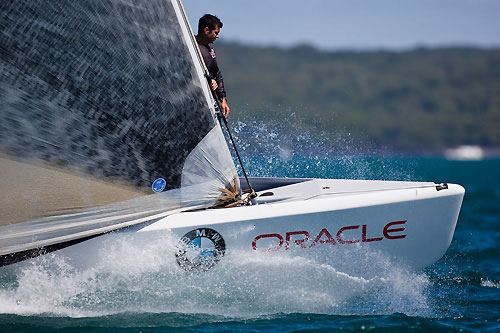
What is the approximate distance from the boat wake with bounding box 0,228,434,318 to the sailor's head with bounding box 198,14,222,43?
1862mm

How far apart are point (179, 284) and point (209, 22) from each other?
2302 millimetres

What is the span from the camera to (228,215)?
476 centimetres

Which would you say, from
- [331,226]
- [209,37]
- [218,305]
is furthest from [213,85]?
[218,305]

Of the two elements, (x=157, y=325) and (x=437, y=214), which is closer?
(x=157, y=325)

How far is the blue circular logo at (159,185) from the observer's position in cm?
480

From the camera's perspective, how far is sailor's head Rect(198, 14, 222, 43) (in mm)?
5395

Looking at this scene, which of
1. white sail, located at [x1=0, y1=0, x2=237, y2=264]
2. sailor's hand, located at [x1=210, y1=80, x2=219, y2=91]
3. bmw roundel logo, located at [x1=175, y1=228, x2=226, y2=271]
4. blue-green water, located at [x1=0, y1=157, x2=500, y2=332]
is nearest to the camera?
white sail, located at [x1=0, y1=0, x2=237, y2=264]

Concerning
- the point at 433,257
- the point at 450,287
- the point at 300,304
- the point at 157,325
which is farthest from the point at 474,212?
the point at 157,325

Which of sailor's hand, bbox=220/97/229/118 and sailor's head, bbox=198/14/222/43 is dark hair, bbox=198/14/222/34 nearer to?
sailor's head, bbox=198/14/222/43

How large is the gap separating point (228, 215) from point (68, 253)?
1.24 metres

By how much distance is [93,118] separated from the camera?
444 centimetres

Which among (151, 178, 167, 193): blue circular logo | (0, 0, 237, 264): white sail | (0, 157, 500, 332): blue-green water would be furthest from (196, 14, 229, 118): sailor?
(0, 157, 500, 332): blue-green water

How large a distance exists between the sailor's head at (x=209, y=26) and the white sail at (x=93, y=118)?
1.66 feet

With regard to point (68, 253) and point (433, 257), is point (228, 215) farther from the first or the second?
point (433, 257)
